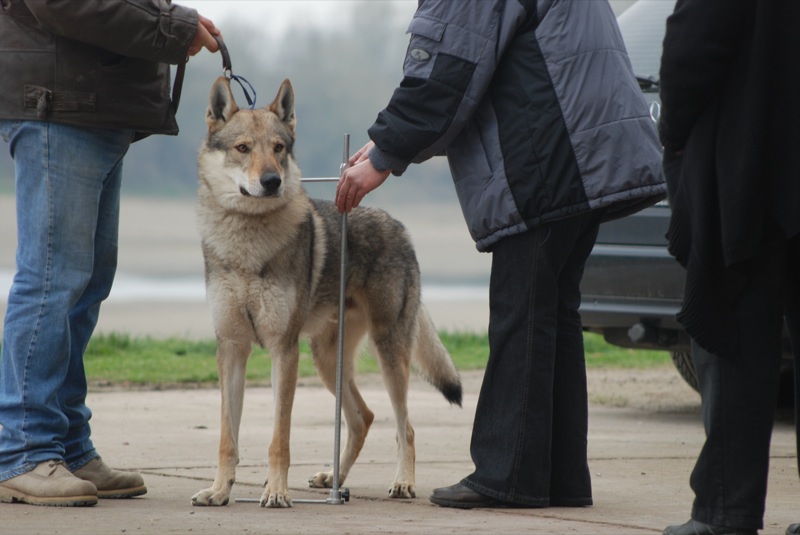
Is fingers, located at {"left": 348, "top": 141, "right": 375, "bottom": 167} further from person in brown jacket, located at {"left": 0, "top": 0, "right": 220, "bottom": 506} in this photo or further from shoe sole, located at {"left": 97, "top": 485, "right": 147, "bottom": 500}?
shoe sole, located at {"left": 97, "top": 485, "right": 147, "bottom": 500}

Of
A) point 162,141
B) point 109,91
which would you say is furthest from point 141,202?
point 109,91

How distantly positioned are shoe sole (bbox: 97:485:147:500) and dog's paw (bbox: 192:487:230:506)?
11.7 inches

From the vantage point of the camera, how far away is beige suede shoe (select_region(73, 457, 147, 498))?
437 cm

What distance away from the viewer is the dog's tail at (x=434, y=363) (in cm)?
527

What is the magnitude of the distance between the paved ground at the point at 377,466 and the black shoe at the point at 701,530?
0.74 ft

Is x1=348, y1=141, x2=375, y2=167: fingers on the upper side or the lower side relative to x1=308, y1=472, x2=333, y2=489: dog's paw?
upper

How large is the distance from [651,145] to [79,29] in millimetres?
2061

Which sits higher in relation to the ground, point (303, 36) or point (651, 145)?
point (303, 36)

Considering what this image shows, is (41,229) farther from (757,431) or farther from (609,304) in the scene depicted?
(609,304)

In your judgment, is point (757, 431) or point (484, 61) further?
point (484, 61)

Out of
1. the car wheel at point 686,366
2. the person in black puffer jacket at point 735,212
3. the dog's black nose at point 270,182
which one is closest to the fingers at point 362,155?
the dog's black nose at point 270,182

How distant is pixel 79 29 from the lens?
4012 mm

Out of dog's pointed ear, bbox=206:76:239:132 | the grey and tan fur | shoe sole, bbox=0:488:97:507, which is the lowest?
shoe sole, bbox=0:488:97:507

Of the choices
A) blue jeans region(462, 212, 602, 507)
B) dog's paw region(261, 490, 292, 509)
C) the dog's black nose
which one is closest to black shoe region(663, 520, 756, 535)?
blue jeans region(462, 212, 602, 507)
